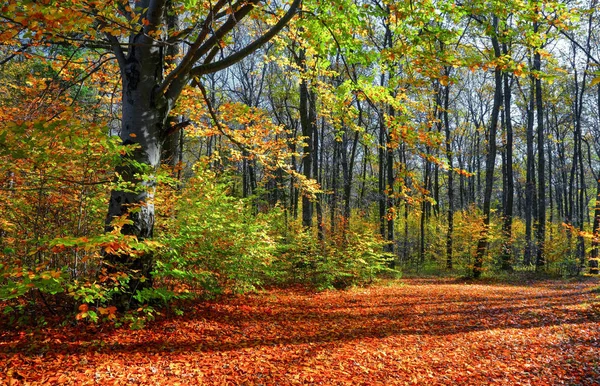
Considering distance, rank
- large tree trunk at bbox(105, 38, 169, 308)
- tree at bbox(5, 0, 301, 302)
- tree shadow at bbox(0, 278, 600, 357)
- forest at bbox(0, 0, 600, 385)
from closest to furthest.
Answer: forest at bbox(0, 0, 600, 385), tree shadow at bbox(0, 278, 600, 357), tree at bbox(5, 0, 301, 302), large tree trunk at bbox(105, 38, 169, 308)

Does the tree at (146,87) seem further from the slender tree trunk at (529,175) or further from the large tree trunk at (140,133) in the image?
the slender tree trunk at (529,175)

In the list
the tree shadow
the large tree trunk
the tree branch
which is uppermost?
the tree branch

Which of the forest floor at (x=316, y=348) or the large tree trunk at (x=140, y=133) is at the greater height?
the large tree trunk at (x=140, y=133)

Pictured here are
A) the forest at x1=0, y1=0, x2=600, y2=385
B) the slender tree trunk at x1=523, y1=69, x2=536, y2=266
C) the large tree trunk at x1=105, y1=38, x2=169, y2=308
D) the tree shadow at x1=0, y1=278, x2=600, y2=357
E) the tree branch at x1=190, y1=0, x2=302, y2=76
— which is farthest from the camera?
the slender tree trunk at x1=523, y1=69, x2=536, y2=266

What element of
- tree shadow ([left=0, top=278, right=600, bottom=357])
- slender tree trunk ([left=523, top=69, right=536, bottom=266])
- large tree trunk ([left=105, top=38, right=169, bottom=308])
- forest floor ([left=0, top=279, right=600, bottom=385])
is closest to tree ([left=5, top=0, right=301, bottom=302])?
large tree trunk ([left=105, top=38, right=169, bottom=308])

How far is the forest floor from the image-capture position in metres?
3.52

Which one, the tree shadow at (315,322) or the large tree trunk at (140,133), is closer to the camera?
the tree shadow at (315,322)

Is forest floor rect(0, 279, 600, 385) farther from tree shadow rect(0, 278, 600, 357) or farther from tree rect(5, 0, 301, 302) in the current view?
tree rect(5, 0, 301, 302)

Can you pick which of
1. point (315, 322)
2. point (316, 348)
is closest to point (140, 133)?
point (316, 348)

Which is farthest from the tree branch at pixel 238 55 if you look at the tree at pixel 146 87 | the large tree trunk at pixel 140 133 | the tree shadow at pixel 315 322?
the tree shadow at pixel 315 322

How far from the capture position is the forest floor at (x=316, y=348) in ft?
11.6

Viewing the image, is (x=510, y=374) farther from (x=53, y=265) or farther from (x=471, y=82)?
(x=471, y=82)

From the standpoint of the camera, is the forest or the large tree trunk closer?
the forest

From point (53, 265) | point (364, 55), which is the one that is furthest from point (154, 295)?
point (364, 55)
